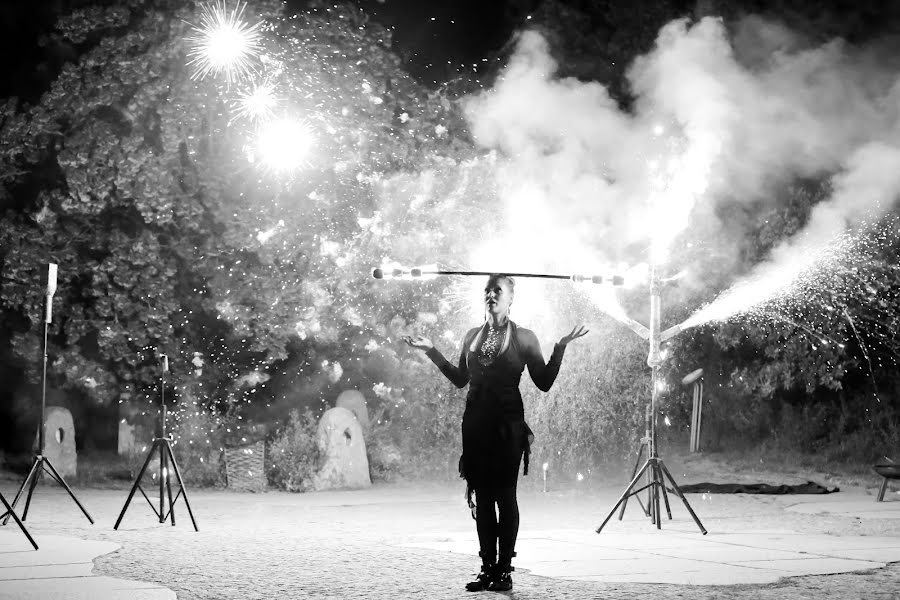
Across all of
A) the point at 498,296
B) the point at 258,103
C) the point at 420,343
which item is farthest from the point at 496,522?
the point at 258,103

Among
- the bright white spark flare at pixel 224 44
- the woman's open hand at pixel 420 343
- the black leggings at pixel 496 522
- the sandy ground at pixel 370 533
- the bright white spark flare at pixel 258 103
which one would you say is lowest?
the sandy ground at pixel 370 533

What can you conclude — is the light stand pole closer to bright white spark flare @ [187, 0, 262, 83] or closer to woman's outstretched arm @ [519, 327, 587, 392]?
woman's outstretched arm @ [519, 327, 587, 392]

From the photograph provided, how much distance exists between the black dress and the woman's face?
143mm

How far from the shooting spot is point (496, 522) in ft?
23.4

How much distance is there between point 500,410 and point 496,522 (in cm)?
71

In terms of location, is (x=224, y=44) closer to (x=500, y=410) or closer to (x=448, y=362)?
(x=448, y=362)

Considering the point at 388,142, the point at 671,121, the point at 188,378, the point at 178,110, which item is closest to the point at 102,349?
the point at 188,378

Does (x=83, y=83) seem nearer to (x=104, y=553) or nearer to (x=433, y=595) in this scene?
(x=104, y=553)

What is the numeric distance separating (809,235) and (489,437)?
54.2 feet

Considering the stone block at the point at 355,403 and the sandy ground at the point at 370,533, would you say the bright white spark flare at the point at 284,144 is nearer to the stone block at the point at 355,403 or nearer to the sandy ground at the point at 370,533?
the stone block at the point at 355,403

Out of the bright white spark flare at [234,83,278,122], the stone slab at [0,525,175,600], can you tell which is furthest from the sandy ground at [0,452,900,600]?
the bright white spark flare at [234,83,278,122]

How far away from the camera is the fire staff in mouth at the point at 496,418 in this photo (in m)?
6.98

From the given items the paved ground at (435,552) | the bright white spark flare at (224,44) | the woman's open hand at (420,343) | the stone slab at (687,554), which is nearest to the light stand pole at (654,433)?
the paved ground at (435,552)

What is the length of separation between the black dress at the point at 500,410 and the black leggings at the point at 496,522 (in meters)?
0.06
